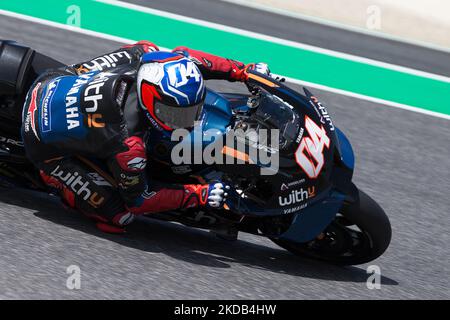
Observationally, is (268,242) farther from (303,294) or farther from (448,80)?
(448,80)

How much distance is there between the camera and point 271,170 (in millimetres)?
5188

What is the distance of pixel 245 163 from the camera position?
521 cm

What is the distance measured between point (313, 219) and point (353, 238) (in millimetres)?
417

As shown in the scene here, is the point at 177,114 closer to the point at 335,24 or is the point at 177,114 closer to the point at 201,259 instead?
the point at 201,259

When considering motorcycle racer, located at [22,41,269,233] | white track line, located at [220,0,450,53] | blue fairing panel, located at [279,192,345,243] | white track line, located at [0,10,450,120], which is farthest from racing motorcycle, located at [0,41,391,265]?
white track line, located at [220,0,450,53]

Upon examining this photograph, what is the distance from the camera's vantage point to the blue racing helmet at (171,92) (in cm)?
499

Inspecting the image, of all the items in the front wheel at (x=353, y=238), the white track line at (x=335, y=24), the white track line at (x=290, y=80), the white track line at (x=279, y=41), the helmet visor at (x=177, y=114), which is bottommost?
the front wheel at (x=353, y=238)

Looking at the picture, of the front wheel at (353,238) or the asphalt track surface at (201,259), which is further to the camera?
the front wheel at (353,238)

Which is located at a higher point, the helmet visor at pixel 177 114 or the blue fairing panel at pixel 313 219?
the helmet visor at pixel 177 114

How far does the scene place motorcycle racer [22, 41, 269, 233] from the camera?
5.07 m

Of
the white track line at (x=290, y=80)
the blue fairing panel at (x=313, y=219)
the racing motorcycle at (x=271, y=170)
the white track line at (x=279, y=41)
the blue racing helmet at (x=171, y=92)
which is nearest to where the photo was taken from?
the blue racing helmet at (x=171, y=92)

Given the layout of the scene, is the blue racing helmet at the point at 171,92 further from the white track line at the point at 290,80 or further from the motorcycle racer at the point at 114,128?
the white track line at the point at 290,80

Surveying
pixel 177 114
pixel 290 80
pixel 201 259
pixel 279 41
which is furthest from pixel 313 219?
pixel 279 41

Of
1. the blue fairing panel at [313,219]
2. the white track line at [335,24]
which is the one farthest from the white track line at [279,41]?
the blue fairing panel at [313,219]
